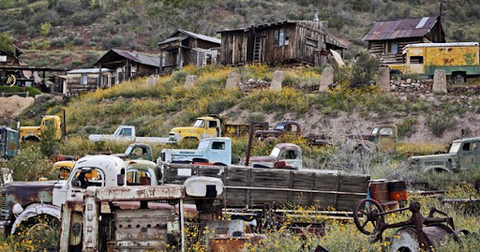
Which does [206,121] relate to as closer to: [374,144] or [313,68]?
[374,144]

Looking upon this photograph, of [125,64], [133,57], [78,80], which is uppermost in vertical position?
[133,57]

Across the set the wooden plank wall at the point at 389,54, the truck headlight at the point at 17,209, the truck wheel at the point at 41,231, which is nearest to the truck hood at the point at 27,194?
the truck headlight at the point at 17,209

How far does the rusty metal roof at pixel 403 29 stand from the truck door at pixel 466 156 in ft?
77.6

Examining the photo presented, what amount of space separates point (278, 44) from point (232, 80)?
250 inches

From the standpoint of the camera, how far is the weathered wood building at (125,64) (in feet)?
175

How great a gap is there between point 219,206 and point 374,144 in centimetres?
1562

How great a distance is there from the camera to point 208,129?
29.6m

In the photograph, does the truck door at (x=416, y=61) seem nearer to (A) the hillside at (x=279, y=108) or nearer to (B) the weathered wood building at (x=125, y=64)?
(A) the hillside at (x=279, y=108)

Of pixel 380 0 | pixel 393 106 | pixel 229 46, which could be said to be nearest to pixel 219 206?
pixel 393 106

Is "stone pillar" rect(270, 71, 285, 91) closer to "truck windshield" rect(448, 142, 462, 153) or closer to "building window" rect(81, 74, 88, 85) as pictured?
"truck windshield" rect(448, 142, 462, 153)

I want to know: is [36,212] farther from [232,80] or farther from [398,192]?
[232,80]

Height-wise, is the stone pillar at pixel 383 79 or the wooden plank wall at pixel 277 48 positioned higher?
the wooden plank wall at pixel 277 48

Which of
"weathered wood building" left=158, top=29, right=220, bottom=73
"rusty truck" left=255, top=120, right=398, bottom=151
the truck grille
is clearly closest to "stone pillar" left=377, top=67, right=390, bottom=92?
"rusty truck" left=255, top=120, right=398, bottom=151

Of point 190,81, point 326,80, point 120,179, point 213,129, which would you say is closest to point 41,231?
point 120,179
